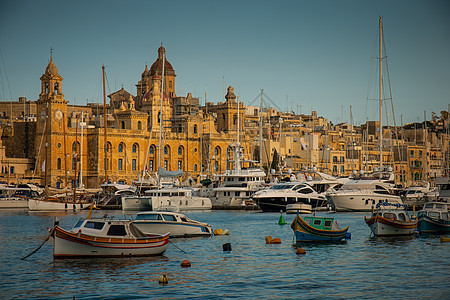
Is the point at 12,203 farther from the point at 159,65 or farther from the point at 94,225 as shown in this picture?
the point at 159,65

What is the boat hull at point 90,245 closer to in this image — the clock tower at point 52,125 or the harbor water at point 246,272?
the harbor water at point 246,272

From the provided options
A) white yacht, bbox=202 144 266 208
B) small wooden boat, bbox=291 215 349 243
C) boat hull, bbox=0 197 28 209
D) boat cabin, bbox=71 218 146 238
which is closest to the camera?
boat cabin, bbox=71 218 146 238

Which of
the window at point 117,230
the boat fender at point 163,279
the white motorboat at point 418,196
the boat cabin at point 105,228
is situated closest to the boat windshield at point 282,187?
the white motorboat at point 418,196

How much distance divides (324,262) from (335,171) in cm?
10528

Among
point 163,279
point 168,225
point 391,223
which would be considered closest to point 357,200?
point 391,223

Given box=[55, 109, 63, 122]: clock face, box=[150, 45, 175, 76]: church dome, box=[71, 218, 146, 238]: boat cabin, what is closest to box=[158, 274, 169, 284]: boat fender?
box=[71, 218, 146, 238]: boat cabin

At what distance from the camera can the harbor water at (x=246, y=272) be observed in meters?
28.2

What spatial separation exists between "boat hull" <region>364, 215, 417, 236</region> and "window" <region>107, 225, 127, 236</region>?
55.3 feet

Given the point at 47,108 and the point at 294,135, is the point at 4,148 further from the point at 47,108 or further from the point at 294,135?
the point at 294,135

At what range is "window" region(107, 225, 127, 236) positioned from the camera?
3450cm

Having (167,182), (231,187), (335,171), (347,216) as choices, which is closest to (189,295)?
(347,216)

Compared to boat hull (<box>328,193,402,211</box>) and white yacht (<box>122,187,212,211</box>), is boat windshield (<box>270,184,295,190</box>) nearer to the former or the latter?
boat hull (<box>328,193,402,211</box>)

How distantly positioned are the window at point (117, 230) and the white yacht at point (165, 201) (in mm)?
34555

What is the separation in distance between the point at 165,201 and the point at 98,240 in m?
37.8
